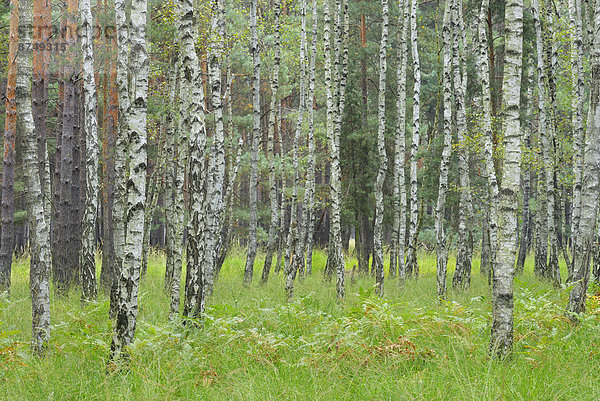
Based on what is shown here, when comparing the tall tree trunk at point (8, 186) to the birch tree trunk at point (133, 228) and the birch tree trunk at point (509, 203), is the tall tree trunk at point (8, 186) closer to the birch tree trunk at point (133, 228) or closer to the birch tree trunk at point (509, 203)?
the birch tree trunk at point (133, 228)

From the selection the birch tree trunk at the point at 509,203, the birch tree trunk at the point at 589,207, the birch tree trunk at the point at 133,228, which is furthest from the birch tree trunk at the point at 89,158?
the birch tree trunk at the point at 589,207

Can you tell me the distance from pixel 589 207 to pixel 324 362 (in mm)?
4234

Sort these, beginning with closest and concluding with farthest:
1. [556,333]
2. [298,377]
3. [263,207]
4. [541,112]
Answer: [298,377]
[556,333]
[541,112]
[263,207]

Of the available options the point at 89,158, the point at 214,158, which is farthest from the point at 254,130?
the point at 89,158

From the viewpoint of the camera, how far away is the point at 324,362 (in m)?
6.04

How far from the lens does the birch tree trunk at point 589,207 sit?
702cm

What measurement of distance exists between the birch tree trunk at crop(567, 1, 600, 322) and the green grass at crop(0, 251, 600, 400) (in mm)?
401

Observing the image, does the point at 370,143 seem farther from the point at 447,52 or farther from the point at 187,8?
the point at 187,8

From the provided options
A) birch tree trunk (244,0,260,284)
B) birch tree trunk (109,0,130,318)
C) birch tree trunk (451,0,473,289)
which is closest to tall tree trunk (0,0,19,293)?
birch tree trunk (109,0,130,318)

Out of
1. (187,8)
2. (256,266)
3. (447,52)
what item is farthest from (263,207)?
(187,8)

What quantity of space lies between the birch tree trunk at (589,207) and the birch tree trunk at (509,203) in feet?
6.01

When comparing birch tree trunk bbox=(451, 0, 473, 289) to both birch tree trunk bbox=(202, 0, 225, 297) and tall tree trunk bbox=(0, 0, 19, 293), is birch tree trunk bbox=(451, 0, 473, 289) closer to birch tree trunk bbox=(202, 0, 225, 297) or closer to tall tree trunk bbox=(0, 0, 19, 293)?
birch tree trunk bbox=(202, 0, 225, 297)

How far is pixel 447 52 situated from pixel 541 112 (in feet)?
10.4

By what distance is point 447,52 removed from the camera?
12406 millimetres
